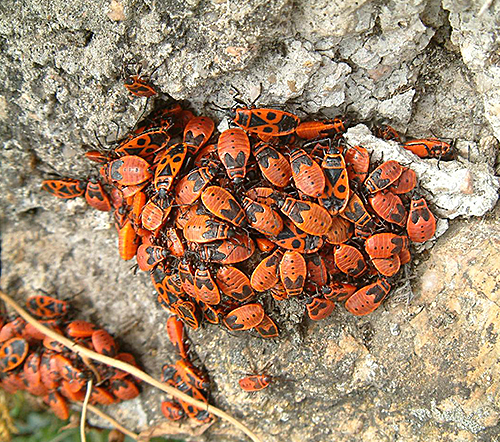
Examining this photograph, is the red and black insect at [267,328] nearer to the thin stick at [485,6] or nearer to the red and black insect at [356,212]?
the red and black insect at [356,212]

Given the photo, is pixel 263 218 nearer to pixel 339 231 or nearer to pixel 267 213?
pixel 267 213

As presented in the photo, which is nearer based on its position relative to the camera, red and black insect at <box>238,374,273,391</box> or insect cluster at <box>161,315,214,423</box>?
red and black insect at <box>238,374,273,391</box>

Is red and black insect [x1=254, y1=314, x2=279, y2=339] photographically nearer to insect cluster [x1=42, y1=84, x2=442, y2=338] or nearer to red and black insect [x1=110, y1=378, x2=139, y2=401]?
insect cluster [x1=42, y1=84, x2=442, y2=338]

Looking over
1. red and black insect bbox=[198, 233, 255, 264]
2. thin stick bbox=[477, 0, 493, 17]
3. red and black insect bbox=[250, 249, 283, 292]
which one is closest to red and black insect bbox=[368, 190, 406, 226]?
red and black insect bbox=[250, 249, 283, 292]

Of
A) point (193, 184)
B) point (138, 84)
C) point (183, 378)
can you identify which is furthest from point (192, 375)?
point (138, 84)

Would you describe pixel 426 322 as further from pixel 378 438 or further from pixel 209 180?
pixel 209 180
